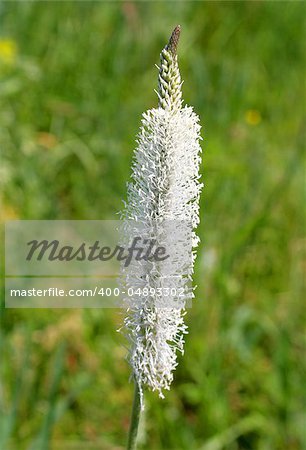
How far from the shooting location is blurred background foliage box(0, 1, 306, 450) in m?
2.68

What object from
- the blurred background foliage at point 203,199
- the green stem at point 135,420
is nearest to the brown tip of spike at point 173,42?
the green stem at point 135,420

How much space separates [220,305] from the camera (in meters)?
3.04

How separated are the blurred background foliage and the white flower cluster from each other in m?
0.64

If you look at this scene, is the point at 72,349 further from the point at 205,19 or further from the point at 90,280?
the point at 205,19

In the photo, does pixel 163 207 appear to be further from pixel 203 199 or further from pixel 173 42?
pixel 203 199

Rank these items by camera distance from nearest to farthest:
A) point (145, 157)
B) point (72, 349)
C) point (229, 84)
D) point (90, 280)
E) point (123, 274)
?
point (145, 157), point (123, 274), point (72, 349), point (90, 280), point (229, 84)

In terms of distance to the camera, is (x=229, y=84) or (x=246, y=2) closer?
(x=229, y=84)

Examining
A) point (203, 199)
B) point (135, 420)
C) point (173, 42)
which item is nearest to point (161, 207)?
point (173, 42)

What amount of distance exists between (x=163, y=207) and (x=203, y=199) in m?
2.13

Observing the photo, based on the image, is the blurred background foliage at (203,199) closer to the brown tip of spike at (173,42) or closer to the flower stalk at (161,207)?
the flower stalk at (161,207)

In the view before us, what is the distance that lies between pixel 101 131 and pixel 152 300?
270 centimetres

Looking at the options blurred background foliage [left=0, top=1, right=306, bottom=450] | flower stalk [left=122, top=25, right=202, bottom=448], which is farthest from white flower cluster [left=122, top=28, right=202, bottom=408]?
blurred background foliage [left=0, top=1, right=306, bottom=450]

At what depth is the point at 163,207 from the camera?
4.25 feet

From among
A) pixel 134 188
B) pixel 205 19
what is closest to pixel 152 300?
pixel 134 188
